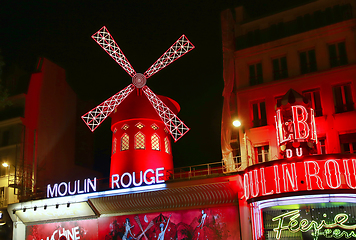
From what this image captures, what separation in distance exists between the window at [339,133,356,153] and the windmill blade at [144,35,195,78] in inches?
323

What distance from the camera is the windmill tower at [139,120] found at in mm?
17469

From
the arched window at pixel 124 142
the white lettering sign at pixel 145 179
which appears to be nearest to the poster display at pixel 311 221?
the white lettering sign at pixel 145 179

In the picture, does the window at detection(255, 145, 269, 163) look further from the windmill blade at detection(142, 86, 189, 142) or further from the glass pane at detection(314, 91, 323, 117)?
the windmill blade at detection(142, 86, 189, 142)

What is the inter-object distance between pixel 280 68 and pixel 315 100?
1.79m

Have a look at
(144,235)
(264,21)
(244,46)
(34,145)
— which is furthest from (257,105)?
(34,145)

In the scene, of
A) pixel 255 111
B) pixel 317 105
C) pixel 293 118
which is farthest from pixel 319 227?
pixel 255 111

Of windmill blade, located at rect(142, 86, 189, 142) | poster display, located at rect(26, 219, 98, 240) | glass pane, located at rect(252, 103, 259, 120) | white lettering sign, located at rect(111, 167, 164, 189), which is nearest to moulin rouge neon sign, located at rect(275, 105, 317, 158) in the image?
glass pane, located at rect(252, 103, 259, 120)

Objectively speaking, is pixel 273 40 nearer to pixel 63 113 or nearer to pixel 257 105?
pixel 257 105

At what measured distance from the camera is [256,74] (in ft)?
47.0

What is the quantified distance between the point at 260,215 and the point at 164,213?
12.4 feet

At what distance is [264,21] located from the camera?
48.2 ft

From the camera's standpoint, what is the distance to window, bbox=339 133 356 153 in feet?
39.7

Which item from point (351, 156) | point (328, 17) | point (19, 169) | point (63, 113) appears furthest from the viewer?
point (63, 113)

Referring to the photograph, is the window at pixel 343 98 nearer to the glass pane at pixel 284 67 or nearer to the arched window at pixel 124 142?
the glass pane at pixel 284 67
